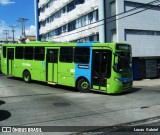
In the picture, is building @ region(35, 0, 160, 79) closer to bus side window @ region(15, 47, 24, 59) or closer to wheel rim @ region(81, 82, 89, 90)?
bus side window @ region(15, 47, 24, 59)

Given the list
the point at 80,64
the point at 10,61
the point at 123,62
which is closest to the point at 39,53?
the point at 10,61

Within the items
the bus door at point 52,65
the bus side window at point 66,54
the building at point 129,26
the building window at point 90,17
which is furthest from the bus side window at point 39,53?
the building window at point 90,17

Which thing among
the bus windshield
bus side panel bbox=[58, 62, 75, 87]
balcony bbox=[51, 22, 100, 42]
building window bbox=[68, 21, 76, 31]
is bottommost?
bus side panel bbox=[58, 62, 75, 87]

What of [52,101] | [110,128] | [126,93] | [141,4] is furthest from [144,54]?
[110,128]

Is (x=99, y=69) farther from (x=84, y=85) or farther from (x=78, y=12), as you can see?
(x=78, y=12)

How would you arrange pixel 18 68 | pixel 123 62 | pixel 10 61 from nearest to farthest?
pixel 123 62, pixel 18 68, pixel 10 61

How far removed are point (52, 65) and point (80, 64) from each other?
109 inches

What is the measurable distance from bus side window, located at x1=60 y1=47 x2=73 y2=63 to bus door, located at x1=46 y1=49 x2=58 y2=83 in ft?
1.98

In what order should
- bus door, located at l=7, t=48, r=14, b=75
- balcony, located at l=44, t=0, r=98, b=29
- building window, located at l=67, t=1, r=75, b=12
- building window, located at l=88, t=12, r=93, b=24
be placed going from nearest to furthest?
1. bus door, located at l=7, t=48, r=14, b=75
2. balcony, located at l=44, t=0, r=98, b=29
3. building window, located at l=88, t=12, r=93, b=24
4. building window, located at l=67, t=1, r=75, b=12

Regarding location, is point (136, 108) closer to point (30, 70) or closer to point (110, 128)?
point (110, 128)

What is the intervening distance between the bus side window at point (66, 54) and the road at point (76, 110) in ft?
11.2

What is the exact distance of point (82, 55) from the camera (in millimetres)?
18031

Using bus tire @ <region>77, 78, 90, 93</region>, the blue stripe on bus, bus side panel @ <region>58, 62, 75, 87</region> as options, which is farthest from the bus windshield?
bus side panel @ <region>58, 62, 75, 87</region>

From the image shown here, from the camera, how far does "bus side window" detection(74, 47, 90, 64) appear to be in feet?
58.3
